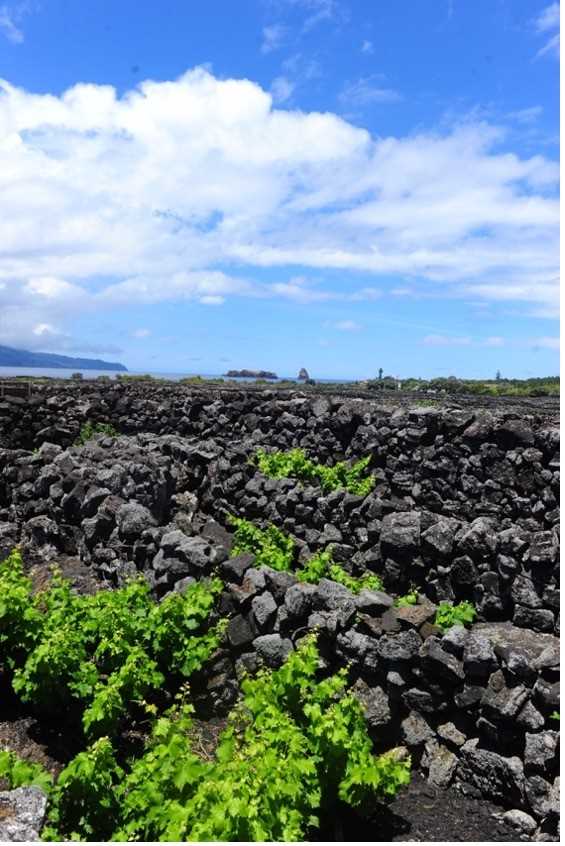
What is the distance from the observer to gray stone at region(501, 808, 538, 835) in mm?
7359

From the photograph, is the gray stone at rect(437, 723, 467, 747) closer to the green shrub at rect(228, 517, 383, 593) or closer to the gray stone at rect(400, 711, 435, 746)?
the gray stone at rect(400, 711, 435, 746)

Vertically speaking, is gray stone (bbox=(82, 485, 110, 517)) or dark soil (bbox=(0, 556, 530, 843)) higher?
gray stone (bbox=(82, 485, 110, 517))

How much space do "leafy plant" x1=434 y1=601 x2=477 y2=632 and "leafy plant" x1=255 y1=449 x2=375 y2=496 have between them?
706cm

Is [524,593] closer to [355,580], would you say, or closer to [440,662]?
[440,662]

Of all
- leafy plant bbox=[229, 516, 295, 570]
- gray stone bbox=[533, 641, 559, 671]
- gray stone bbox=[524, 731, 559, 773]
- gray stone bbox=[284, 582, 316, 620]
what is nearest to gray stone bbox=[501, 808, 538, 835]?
gray stone bbox=[524, 731, 559, 773]

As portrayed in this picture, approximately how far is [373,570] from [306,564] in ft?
4.22

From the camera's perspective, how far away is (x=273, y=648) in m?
9.57

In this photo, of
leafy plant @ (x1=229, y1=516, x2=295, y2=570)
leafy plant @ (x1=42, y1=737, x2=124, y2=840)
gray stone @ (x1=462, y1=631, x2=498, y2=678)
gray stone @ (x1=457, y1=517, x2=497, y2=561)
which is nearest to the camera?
leafy plant @ (x1=42, y1=737, x2=124, y2=840)

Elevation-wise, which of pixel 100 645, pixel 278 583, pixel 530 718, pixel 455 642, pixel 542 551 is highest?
pixel 542 551

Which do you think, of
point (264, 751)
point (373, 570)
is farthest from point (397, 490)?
point (264, 751)

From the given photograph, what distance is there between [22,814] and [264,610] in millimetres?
5262

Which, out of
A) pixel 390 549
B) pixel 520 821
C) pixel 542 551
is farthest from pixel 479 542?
pixel 520 821

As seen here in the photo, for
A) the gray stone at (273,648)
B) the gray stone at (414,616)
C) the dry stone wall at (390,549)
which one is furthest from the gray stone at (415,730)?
the gray stone at (273,648)

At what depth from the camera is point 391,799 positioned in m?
7.60
